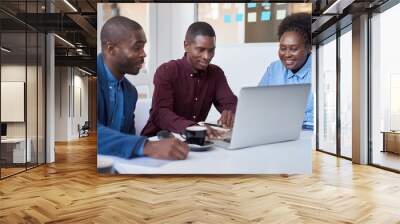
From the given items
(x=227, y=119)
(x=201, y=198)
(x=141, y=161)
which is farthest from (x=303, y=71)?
(x=141, y=161)

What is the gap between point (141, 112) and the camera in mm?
5328

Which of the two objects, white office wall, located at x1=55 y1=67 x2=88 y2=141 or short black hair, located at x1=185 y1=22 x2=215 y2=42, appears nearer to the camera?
short black hair, located at x1=185 y1=22 x2=215 y2=42

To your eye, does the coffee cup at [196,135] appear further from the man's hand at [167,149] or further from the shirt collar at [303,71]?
the shirt collar at [303,71]

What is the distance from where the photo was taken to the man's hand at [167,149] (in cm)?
519

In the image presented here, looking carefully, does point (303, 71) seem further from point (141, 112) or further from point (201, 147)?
point (141, 112)

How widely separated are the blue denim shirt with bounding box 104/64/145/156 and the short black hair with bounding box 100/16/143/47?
15.0 inches

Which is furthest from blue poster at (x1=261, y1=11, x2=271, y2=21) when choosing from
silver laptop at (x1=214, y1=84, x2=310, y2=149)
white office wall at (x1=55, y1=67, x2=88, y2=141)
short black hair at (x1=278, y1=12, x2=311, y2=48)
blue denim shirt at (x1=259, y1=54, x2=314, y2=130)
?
white office wall at (x1=55, y1=67, x2=88, y2=141)

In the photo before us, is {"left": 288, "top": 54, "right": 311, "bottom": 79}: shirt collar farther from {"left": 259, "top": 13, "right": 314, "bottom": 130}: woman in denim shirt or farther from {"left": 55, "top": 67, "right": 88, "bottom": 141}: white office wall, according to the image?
{"left": 55, "top": 67, "right": 88, "bottom": 141}: white office wall

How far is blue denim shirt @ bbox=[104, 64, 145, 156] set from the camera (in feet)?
17.4

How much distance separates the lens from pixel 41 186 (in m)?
5.31

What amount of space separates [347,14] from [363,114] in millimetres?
1879

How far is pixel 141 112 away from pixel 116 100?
0.37 m

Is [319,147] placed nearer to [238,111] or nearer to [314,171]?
[314,171]

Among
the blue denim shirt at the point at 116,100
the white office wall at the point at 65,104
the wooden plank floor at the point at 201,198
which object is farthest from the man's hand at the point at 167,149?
the white office wall at the point at 65,104
